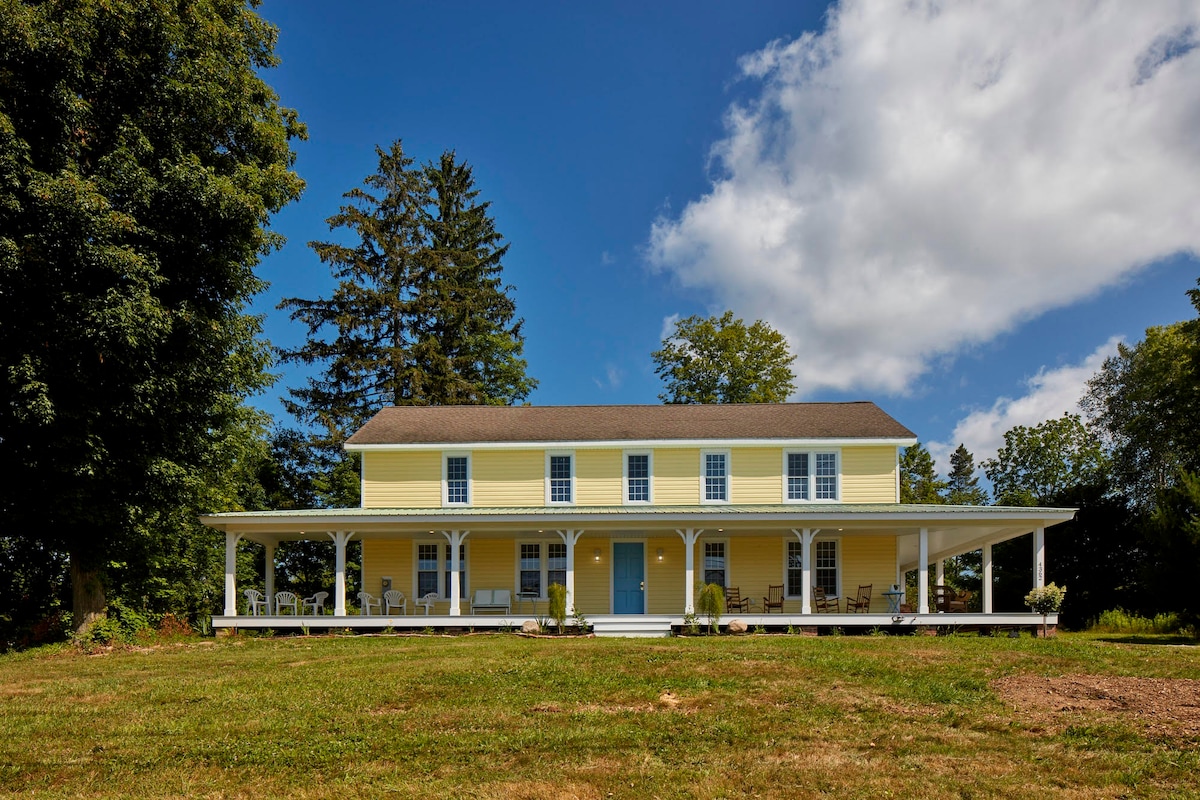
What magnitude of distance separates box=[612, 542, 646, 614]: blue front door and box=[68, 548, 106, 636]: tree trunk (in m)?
12.1

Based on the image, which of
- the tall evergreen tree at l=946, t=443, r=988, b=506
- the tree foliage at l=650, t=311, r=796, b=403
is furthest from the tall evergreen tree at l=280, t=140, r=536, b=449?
the tall evergreen tree at l=946, t=443, r=988, b=506

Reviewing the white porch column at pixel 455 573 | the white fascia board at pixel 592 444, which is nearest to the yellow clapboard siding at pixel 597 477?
the white fascia board at pixel 592 444

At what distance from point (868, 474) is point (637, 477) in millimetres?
6282

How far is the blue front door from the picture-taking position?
23.1 metres

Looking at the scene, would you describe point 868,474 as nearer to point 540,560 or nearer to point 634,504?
point 634,504

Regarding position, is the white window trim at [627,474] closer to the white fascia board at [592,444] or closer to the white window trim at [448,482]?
the white fascia board at [592,444]

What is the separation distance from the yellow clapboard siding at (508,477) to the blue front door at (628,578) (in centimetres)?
267

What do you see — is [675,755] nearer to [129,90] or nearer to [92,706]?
[92,706]

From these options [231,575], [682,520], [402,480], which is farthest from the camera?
[402,480]

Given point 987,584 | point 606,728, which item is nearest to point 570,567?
point 987,584

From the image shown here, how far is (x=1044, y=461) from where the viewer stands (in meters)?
42.4

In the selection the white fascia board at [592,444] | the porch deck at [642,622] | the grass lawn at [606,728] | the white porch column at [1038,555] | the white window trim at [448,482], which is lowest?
the porch deck at [642,622]

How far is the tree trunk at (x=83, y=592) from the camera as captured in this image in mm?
18312

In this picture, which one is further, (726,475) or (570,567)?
(726,475)
